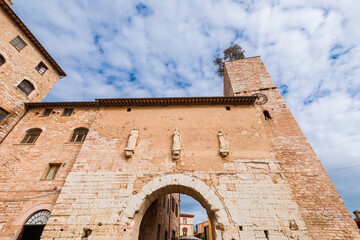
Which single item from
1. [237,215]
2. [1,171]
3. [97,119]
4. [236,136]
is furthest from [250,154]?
[1,171]

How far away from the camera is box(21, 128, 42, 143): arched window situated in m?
9.17

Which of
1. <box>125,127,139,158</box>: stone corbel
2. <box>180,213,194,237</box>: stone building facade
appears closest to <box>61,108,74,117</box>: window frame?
<box>125,127,139,158</box>: stone corbel

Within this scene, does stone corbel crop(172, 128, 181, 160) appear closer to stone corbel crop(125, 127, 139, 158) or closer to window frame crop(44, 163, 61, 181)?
stone corbel crop(125, 127, 139, 158)

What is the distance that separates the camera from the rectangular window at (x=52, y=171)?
304 inches

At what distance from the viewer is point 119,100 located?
943 centimetres

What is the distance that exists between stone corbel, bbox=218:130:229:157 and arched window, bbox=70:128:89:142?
24.9 feet

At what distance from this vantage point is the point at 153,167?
280 inches

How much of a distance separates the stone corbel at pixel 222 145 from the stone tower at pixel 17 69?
1217 centimetres

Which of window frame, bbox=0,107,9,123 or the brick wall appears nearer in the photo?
the brick wall

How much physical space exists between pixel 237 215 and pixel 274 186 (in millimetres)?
1988

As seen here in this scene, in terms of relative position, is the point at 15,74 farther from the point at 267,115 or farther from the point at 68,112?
the point at 267,115

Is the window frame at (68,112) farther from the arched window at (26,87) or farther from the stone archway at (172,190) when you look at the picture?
the stone archway at (172,190)

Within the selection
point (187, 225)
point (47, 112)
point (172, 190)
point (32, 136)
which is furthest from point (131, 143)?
point (187, 225)

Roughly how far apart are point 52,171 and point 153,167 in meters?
5.28
